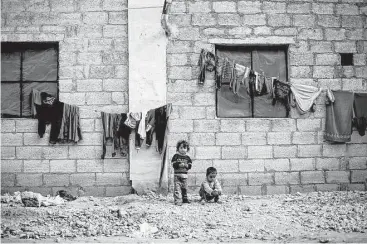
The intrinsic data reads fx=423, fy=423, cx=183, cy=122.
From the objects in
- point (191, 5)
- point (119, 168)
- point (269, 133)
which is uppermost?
point (191, 5)

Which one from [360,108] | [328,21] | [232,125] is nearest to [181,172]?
[232,125]

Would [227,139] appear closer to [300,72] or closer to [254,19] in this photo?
[300,72]

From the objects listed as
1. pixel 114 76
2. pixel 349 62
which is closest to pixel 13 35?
pixel 114 76

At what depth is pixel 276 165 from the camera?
25.8 feet

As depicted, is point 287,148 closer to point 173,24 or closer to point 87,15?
point 173,24

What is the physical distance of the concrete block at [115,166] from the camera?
7.74 meters

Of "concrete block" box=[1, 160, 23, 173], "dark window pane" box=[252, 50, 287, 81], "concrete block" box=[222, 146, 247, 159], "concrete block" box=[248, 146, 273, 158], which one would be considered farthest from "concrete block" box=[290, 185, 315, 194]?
"concrete block" box=[1, 160, 23, 173]

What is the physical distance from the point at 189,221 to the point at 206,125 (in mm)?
2328

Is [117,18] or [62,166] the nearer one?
[62,166]

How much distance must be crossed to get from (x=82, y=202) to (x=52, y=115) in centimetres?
173

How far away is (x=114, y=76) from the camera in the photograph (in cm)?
786

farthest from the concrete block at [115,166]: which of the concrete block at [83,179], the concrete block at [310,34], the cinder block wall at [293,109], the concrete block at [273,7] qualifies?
the concrete block at [310,34]

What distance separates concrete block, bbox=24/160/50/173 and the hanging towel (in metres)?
5.19

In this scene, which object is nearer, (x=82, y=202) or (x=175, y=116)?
(x=82, y=202)
